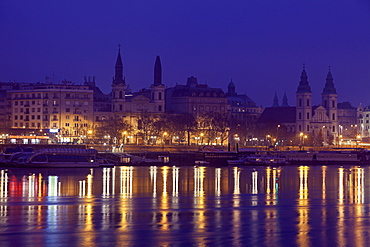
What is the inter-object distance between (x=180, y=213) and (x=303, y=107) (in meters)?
146

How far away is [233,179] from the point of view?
59312 millimetres

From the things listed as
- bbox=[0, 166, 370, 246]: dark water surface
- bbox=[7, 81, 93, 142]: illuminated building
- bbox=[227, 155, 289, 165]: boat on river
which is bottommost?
bbox=[0, 166, 370, 246]: dark water surface

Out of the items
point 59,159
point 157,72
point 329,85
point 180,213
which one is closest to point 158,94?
point 157,72

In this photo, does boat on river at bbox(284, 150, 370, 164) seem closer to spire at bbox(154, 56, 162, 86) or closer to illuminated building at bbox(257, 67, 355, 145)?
spire at bbox(154, 56, 162, 86)

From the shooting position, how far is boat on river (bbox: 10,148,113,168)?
74.4 m

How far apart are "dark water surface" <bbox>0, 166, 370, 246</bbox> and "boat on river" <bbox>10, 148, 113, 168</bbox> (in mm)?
20181

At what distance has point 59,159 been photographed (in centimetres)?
7669

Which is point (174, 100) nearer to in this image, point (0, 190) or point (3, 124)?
point (3, 124)

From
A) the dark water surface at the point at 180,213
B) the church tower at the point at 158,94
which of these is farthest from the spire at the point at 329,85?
the dark water surface at the point at 180,213

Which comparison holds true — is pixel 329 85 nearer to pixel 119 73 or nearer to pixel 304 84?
pixel 304 84

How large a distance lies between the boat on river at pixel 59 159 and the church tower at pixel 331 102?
111595 mm

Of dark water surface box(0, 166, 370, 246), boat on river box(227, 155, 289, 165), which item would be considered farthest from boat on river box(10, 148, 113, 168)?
dark water surface box(0, 166, 370, 246)

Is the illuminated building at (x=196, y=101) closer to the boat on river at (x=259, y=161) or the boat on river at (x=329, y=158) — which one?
the boat on river at (x=329, y=158)

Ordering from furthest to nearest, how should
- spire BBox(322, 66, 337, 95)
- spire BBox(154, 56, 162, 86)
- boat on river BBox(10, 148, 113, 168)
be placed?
spire BBox(322, 66, 337, 95) → spire BBox(154, 56, 162, 86) → boat on river BBox(10, 148, 113, 168)
